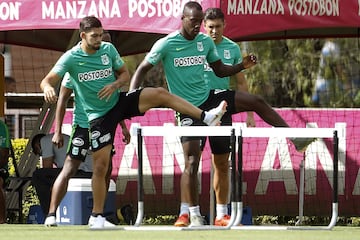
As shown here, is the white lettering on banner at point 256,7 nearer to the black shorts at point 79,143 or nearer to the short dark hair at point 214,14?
the short dark hair at point 214,14

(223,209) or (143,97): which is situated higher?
(143,97)

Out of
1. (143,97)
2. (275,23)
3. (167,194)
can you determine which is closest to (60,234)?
(143,97)

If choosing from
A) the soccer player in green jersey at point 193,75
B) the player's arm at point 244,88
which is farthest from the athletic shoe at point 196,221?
the player's arm at point 244,88

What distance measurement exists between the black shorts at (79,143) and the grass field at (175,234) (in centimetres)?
81

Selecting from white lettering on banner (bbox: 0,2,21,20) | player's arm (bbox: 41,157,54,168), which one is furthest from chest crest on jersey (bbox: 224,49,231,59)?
player's arm (bbox: 41,157,54,168)

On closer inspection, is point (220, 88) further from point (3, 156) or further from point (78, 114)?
point (3, 156)

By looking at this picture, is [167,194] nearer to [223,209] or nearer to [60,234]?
[223,209]

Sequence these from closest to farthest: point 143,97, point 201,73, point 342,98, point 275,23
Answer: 1. point 143,97
2. point 201,73
3. point 275,23
4. point 342,98

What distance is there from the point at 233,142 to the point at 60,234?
170 centimetres

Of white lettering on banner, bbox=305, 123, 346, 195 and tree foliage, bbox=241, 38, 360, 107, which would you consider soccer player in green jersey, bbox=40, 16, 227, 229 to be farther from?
tree foliage, bbox=241, 38, 360, 107

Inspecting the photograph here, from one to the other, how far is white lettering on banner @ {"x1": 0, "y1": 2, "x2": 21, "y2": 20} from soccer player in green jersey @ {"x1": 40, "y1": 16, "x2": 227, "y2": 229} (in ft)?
8.46

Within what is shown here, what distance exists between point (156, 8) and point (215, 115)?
260cm

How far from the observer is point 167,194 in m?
17.7

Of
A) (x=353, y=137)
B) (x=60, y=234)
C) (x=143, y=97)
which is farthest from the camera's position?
(x=353, y=137)
